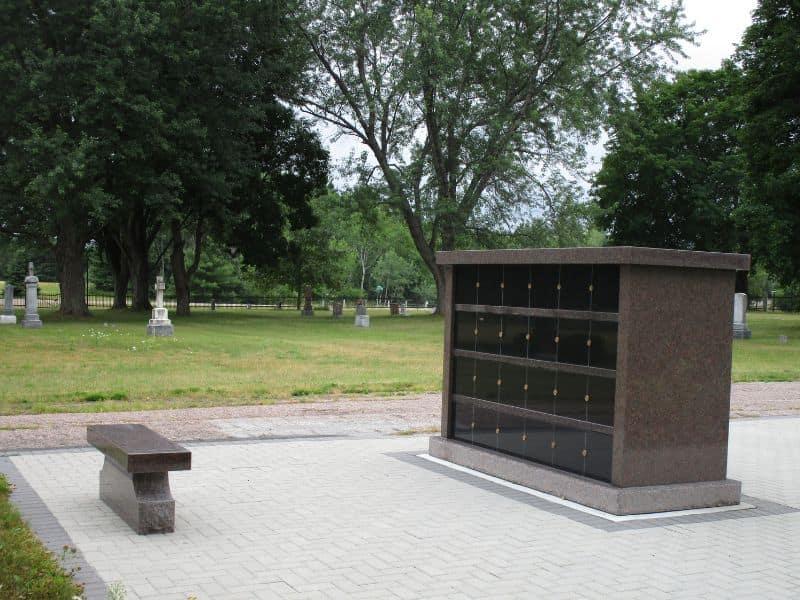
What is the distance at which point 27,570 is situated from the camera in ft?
18.3

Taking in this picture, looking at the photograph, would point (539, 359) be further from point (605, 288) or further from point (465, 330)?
point (465, 330)

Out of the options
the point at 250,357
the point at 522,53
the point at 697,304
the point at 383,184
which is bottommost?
the point at 250,357

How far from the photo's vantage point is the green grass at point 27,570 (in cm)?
520

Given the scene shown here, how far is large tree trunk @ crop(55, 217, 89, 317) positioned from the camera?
36.7 meters

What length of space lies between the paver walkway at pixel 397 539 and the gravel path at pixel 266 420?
143 centimetres

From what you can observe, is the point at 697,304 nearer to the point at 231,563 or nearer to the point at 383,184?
the point at 231,563

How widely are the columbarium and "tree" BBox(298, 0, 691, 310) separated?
106 ft

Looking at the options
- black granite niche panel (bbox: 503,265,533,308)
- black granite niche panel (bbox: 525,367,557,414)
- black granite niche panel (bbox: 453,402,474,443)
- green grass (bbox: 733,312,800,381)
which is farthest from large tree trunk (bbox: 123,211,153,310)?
black granite niche panel (bbox: 525,367,557,414)

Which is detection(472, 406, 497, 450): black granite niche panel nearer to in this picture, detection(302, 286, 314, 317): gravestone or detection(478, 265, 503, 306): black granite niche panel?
detection(478, 265, 503, 306): black granite niche panel

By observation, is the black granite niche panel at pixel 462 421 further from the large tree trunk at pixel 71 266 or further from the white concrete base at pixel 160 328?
the large tree trunk at pixel 71 266

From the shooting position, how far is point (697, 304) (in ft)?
27.1

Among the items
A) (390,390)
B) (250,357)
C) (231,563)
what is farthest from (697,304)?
(250,357)

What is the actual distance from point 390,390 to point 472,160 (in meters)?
28.0

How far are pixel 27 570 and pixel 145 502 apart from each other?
1.39 metres
